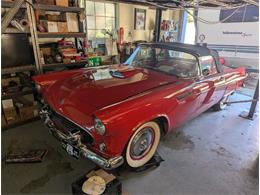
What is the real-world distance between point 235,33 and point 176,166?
449 cm

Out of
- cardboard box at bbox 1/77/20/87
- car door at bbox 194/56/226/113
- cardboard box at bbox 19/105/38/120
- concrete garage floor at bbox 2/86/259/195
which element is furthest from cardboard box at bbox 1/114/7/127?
car door at bbox 194/56/226/113

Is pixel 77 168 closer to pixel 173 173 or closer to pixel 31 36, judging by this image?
pixel 173 173

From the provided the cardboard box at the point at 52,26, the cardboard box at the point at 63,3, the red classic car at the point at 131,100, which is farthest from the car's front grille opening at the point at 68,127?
the cardboard box at the point at 63,3

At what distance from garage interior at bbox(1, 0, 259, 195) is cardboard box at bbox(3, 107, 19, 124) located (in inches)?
0.6

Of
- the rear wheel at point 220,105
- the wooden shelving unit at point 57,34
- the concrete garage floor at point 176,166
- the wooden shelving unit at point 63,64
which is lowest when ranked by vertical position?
the concrete garage floor at point 176,166

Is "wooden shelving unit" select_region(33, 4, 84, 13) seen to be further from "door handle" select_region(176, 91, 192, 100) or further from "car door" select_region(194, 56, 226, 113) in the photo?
→ "door handle" select_region(176, 91, 192, 100)

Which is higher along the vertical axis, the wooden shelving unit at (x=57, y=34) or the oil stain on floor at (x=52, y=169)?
the wooden shelving unit at (x=57, y=34)

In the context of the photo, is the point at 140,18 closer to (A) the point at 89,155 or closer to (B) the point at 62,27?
(B) the point at 62,27

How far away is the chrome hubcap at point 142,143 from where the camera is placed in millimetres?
2180

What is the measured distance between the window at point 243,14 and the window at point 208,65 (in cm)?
285

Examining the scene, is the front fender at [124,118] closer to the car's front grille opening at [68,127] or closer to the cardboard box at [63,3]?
the car's front grille opening at [68,127]

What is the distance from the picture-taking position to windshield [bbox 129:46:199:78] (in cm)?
282

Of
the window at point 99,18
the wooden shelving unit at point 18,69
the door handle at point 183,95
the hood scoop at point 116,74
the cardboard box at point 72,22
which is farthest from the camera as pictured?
the window at point 99,18

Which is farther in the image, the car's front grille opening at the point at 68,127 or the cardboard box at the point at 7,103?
the cardboard box at the point at 7,103
